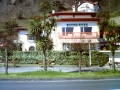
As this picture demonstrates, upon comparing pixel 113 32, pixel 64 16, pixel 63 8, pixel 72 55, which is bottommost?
pixel 72 55

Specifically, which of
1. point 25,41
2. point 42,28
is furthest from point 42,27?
point 25,41

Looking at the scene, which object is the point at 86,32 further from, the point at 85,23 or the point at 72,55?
the point at 72,55

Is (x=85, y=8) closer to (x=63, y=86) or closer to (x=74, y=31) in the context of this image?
(x=74, y=31)

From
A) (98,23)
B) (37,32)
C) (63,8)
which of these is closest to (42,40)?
(37,32)

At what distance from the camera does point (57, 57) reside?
134 ft

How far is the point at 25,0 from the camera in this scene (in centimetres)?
9956

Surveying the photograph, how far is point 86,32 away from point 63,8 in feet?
141

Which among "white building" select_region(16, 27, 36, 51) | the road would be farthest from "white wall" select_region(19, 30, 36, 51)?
the road

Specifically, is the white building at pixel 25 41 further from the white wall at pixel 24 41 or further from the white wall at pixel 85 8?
the white wall at pixel 85 8

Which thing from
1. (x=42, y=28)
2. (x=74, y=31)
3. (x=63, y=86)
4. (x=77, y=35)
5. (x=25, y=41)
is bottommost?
(x=63, y=86)

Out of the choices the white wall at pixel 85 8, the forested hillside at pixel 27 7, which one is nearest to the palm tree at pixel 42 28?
the white wall at pixel 85 8

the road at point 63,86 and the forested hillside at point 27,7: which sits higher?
the forested hillside at point 27,7

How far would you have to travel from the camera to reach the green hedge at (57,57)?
40312 mm

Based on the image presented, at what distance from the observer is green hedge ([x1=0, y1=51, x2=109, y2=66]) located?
40.3m
